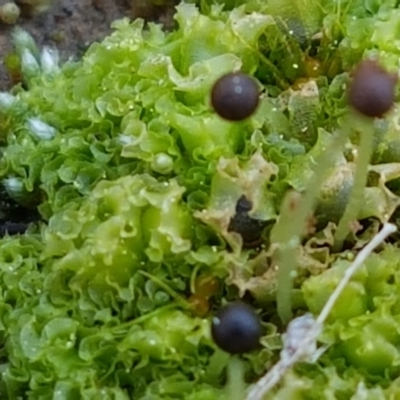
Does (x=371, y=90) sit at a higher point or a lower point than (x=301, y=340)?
higher

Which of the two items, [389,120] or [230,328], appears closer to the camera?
[230,328]

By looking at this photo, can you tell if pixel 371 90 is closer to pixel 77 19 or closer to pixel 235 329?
pixel 235 329

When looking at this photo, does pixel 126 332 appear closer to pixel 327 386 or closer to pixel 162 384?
pixel 162 384

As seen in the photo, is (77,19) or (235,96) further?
(77,19)

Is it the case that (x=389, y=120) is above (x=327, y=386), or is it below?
above

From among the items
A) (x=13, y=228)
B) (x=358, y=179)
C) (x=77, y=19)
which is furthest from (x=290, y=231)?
(x=77, y=19)

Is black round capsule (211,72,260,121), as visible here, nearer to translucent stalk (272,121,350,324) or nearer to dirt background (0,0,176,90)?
translucent stalk (272,121,350,324)

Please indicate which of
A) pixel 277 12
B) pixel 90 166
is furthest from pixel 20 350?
pixel 277 12
